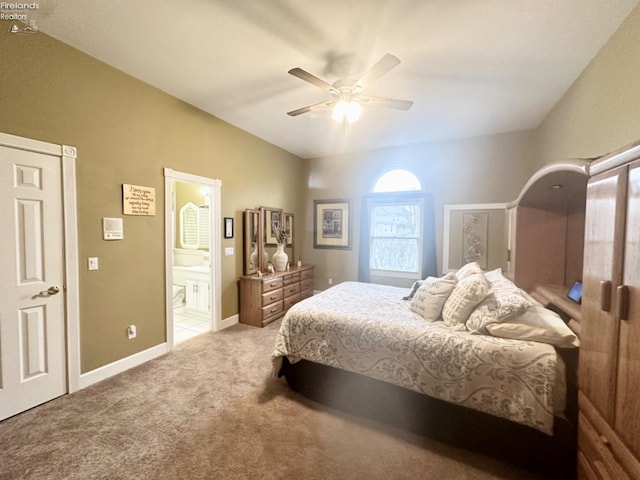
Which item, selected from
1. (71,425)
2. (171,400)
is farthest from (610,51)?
(71,425)

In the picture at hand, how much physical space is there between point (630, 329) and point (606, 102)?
205 cm

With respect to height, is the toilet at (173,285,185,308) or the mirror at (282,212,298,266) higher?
the mirror at (282,212,298,266)

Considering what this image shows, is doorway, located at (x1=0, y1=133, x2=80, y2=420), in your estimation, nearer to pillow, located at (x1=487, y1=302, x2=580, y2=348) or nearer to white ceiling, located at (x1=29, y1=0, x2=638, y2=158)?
white ceiling, located at (x1=29, y1=0, x2=638, y2=158)

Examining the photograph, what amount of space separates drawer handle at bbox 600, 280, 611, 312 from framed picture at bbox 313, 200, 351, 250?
400 cm

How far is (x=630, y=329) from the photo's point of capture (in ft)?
3.14

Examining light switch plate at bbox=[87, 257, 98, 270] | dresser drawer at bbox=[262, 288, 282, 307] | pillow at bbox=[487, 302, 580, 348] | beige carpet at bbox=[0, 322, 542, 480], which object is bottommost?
beige carpet at bbox=[0, 322, 542, 480]

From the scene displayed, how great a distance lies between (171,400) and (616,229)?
3.01 m

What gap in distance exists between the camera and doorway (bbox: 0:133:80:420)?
1.90 m

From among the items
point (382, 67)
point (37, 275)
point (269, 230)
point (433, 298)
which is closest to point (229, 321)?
point (269, 230)

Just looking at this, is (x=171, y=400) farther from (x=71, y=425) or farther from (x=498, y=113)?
(x=498, y=113)

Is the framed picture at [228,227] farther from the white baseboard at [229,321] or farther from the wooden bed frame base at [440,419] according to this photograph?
the wooden bed frame base at [440,419]

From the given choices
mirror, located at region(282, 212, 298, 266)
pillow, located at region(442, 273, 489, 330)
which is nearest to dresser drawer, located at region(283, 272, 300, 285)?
mirror, located at region(282, 212, 298, 266)

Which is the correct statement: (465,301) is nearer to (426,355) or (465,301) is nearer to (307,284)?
(426,355)

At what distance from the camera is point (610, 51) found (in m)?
1.93
